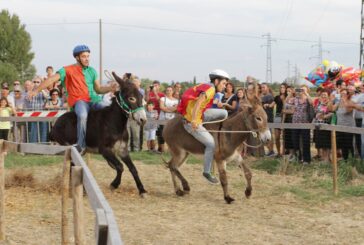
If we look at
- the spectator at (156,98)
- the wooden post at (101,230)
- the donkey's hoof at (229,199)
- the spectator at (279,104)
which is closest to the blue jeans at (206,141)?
the donkey's hoof at (229,199)

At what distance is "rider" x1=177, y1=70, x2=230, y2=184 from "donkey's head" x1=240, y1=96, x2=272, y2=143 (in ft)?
1.83

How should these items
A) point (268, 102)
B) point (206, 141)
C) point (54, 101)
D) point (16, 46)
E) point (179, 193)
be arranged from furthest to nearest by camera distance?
point (16, 46)
point (54, 101)
point (268, 102)
point (179, 193)
point (206, 141)

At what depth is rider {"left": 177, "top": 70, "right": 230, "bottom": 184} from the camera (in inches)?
387

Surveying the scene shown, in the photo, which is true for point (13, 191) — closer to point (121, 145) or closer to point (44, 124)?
point (121, 145)

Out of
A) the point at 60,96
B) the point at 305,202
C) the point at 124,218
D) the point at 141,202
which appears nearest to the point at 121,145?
the point at 141,202

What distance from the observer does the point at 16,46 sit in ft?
208

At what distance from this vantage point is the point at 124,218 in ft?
27.1

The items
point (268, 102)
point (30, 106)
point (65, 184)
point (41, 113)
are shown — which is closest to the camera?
point (65, 184)

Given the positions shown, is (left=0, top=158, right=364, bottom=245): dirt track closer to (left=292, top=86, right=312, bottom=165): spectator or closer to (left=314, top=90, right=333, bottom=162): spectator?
(left=314, top=90, right=333, bottom=162): spectator

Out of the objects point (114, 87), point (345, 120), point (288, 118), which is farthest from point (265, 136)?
point (288, 118)

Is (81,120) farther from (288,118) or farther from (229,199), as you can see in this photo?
(288,118)

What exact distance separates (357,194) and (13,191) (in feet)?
18.8

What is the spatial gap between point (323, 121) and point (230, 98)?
7.20 feet

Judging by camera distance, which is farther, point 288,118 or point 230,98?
point 288,118
